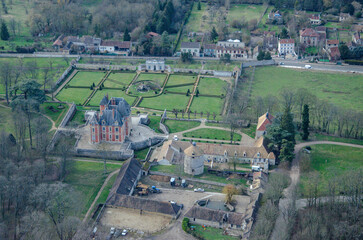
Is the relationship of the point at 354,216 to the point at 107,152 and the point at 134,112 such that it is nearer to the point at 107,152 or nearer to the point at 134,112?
the point at 107,152

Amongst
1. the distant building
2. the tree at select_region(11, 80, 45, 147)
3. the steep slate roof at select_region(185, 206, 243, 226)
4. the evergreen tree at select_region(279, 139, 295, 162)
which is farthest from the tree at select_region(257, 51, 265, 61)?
the steep slate roof at select_region(185, 206, 243, 226)

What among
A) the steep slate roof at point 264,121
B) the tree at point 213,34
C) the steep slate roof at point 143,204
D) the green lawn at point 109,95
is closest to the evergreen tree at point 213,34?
the tree at point 213,34

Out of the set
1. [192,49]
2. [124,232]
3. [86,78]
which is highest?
[192,49]

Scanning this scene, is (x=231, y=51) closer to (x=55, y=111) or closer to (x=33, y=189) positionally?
(x=55, y=111)

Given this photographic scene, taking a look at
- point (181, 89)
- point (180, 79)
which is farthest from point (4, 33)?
point (181, 89)

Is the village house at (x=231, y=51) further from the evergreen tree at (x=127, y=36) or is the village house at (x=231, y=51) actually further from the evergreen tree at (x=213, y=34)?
the evergreen tree at (x=127, y=36)

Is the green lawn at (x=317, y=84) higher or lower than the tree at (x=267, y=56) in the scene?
lower
